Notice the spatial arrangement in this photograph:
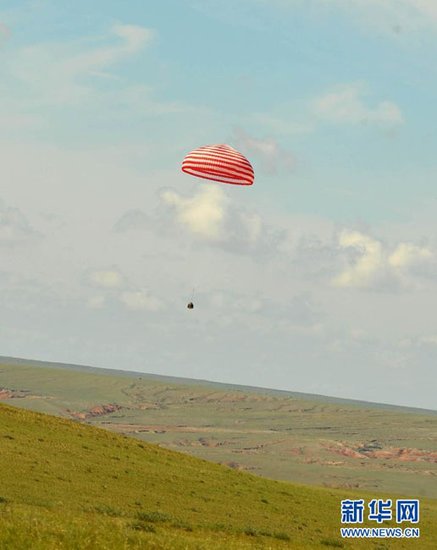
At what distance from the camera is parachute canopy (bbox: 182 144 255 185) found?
54375 mm

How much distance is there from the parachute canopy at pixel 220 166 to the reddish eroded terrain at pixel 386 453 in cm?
8377

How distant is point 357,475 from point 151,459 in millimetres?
55044

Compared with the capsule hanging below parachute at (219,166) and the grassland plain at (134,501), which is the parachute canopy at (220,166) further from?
the grassland plain at (134,501)

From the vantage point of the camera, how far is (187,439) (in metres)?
141

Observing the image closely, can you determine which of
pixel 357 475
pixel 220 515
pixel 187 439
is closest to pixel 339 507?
pixel 220 515

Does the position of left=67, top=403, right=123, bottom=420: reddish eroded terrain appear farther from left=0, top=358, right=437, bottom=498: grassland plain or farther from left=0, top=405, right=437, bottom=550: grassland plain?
left=0, top=405, right=437, bottom=550: grassland plain

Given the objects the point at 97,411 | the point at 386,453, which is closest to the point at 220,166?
the point at 386,453

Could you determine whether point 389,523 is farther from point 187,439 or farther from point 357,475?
point 187,439

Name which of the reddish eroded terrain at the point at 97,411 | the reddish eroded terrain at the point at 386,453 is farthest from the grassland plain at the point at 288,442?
the reddish eroded terrain at the point at 97,411

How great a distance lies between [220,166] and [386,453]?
317ft

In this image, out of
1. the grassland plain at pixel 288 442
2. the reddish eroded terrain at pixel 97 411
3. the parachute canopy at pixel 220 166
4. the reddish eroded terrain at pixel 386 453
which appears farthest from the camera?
the reddish eroded terrain at pixel 97 411

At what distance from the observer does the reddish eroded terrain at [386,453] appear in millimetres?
134000

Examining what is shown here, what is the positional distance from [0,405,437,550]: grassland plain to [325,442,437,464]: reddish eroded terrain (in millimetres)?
69282

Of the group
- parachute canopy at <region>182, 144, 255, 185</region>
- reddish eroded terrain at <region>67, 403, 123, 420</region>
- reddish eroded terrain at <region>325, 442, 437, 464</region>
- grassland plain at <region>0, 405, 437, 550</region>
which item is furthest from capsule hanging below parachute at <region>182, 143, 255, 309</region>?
reddish eroded terrain at <region>67, 403, 123, 420</region>
